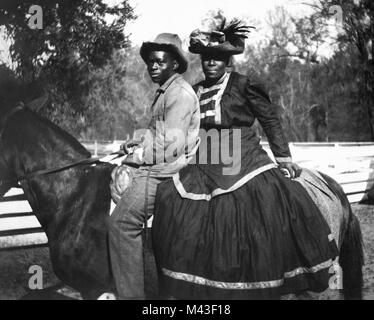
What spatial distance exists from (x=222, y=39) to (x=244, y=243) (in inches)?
73.9

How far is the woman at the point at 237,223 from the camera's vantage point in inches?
121

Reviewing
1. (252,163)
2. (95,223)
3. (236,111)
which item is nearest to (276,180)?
(252,163)

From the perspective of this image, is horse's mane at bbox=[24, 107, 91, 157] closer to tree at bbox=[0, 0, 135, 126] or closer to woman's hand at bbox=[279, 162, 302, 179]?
woman's hand at bbox=[279, 162, 302, 179]

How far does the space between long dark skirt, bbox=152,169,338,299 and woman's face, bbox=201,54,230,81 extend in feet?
3.47

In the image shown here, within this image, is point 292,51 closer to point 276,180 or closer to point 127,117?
point 127,117

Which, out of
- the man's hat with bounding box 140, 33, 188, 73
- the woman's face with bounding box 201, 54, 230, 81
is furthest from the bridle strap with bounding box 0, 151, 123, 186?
the woman's face with bounding box 201, 54, 230, 81

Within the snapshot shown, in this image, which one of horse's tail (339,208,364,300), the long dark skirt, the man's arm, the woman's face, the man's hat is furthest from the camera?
horse's tail (339,208,364,300)

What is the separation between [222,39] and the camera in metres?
3.59

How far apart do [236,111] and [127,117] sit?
662 cm

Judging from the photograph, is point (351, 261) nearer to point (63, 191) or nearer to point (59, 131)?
point (63, 191)

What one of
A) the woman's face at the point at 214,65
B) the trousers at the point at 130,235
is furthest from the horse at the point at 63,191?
the woman's face at the point at 214,65

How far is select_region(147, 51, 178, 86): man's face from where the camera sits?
11.1ft

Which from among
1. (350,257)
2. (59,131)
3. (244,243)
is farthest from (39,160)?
(350,257)

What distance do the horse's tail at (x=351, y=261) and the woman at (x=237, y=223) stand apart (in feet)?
2.80
